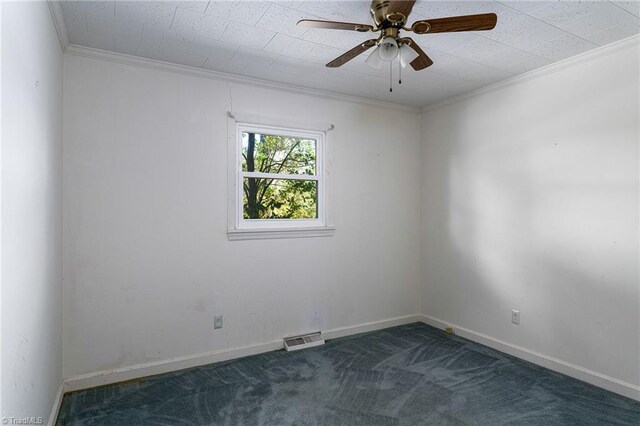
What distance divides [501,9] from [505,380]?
2566 mm

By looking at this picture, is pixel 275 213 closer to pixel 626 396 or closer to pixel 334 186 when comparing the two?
pixel 334 186

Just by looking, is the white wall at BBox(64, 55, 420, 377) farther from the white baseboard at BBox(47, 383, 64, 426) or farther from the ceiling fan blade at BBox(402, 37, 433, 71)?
the ceiling fan blade at BBox(402, 37, 433, 71)

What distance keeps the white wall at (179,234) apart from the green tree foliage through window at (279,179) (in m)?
0.23

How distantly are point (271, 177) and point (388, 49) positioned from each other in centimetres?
169

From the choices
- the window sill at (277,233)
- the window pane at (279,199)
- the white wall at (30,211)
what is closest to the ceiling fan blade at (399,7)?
the white wall at (30,211)

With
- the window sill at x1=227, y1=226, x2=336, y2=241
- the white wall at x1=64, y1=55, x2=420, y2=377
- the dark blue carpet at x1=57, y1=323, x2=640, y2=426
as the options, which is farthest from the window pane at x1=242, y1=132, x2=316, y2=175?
the dark blue carpet at x1=57, y1=323, x2=640, y2=426

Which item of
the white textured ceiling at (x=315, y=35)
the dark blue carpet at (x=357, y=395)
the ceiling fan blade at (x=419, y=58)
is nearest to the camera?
the ceiling fan blade at (x=419, y=58)

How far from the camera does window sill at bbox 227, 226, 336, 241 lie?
309 cm

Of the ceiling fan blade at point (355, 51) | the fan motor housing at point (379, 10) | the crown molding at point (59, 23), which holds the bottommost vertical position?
the ceiling fan blade at point (355, 51)

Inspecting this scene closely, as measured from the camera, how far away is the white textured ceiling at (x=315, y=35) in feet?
6.64

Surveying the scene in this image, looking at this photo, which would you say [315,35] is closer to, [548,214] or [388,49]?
[388,49]

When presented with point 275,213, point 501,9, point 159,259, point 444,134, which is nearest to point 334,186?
point 275,213

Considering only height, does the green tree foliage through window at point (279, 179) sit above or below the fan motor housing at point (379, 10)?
below

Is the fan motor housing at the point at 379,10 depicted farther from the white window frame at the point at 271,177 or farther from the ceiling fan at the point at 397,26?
the white window frame at the point at 271,177
